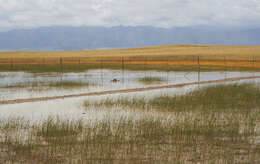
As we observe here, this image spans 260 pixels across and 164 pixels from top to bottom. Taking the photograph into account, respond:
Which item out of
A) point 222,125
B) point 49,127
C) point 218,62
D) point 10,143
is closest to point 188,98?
point 222,125

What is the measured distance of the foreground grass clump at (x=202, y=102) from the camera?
1545 cm

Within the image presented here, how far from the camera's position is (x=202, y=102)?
55.4 ft

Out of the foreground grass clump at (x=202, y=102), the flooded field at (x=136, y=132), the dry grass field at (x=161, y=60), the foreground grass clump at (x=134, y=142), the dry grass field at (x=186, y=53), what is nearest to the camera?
the foreground grass clump at (x=134, y=142)

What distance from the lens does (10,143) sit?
32.6ft

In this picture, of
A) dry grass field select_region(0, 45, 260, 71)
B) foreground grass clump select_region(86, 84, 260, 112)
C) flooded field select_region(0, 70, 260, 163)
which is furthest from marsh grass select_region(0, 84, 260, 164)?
dry grass field select_region(0, 45, 260, 71)

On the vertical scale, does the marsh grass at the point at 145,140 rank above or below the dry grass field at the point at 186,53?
below

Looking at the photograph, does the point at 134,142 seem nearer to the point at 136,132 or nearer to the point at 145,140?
the point at 145,140

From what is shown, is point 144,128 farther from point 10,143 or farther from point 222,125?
point 10,143

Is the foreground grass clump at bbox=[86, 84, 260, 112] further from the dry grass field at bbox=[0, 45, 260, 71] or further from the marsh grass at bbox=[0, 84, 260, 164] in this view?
the dry grass field at bbox=[0, 45, 260, 71]

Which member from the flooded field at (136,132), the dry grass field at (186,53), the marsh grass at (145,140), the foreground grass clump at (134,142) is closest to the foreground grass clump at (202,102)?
the flooded field at (136,132)

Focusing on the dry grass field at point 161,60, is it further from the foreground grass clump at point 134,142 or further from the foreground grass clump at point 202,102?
the foreground grass clump at point 134,142

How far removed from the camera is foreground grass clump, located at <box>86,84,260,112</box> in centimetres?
1545

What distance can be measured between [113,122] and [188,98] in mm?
6390

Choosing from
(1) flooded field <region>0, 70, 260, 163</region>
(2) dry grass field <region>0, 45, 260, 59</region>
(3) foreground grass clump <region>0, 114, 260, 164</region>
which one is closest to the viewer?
(3) foreground grass clump <region>0, 114, 260, 164</region>
